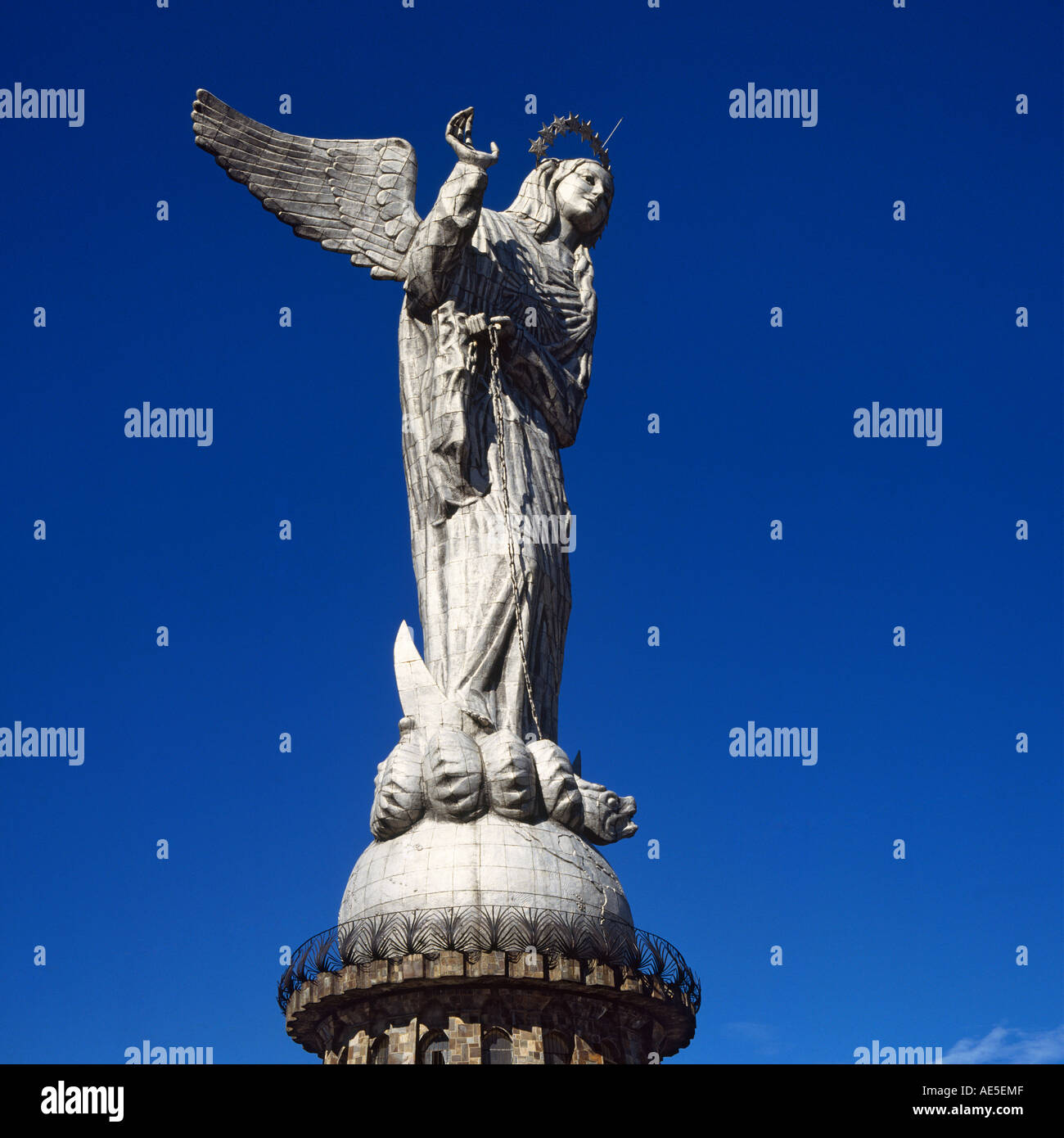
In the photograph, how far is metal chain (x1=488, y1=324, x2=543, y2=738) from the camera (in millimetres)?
36094

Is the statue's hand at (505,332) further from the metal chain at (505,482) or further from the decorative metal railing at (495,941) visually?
the decorative metal railing at (495,941)

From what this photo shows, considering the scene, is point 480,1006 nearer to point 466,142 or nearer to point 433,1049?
point 433,1049

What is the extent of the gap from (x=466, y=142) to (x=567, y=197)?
23.6 ft

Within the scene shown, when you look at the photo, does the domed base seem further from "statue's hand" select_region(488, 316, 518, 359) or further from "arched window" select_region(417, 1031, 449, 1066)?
"statue's hand" select_region(488, 316, 518, 359)

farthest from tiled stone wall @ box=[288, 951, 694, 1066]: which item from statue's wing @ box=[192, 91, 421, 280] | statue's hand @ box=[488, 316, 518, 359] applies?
statue's wing @ box=[192, 91, 421, 280]

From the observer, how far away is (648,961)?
33.5 m

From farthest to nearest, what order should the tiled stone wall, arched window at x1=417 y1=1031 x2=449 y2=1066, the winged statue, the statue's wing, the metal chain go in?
1. the statue's wing
2. the metal chain
3. the winged statue
4. arched window at x1=417 y1=1031 x2=449 y2=1066
5. the tiled stone wall

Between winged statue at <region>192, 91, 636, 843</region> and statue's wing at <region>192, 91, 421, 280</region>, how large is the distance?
4cm

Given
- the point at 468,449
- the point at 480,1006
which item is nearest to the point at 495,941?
the point at 480,1006

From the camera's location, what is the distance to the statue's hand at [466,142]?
35.9 m

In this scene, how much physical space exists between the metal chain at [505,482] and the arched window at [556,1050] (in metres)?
6.62
